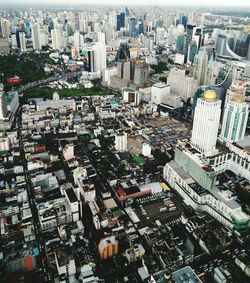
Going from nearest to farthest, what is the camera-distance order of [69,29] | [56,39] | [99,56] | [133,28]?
[99,56], [56,39], [69,29], [133,28]

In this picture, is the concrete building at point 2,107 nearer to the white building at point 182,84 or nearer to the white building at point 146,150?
the white building at point 146,150

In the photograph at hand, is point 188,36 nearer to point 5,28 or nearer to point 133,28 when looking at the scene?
point 133,28

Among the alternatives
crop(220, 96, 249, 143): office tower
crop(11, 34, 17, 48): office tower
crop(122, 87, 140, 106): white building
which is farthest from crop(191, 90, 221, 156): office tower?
crop(11, 34, 17, 48): office tower

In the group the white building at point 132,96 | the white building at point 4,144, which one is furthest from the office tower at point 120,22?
the white building at point 4,144

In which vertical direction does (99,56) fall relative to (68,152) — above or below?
above

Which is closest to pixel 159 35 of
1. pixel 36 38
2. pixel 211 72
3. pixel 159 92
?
pixel 36 38

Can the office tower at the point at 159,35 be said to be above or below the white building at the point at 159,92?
above

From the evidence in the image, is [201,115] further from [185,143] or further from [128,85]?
[128,85]
